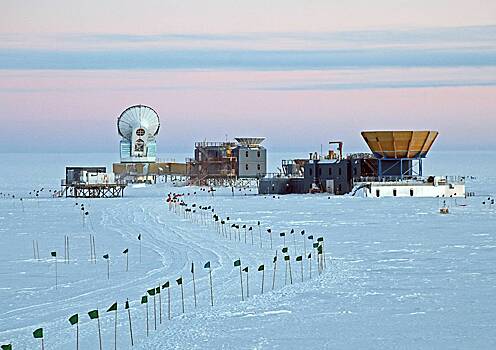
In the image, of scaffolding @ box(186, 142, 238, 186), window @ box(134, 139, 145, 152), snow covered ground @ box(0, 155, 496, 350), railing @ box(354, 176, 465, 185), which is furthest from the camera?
window @ box(134, 139, 145, 152)

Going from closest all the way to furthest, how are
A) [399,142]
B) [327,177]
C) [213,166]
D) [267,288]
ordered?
1. [267,288]
2. [399,142]
3. [327,177]
4. [213,166]

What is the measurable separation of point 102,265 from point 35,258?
2521mm

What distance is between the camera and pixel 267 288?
18359mm

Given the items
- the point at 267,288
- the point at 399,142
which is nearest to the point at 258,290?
the point at 267,288

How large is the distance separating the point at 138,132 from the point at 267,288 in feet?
259

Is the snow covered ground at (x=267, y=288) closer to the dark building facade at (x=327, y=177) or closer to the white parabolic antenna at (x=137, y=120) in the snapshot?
the dark building facade at (x=327, y=177)

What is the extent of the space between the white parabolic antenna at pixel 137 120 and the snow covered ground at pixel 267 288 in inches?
2413

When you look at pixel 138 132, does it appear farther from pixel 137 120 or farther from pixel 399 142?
pixel 399 142

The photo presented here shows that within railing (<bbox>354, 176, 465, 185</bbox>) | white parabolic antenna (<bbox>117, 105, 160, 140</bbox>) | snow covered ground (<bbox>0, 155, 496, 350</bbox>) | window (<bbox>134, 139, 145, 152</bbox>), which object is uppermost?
white parabolic antenna (<bbox>117, 105, 160, 140</bbox>)

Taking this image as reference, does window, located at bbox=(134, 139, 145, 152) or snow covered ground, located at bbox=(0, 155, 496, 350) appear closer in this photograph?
snow covered ground, located at bbox=(0, 155, 496, 350)

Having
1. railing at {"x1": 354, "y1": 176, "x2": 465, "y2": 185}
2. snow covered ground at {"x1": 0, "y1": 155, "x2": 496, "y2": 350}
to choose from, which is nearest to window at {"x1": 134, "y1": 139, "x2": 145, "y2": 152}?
railing at {"x1": 354, "y1": 176, "x2": 465, "y2": 185}

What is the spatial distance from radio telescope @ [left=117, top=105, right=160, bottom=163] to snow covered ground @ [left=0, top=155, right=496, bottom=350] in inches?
2412

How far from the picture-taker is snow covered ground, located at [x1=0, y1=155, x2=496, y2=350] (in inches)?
545

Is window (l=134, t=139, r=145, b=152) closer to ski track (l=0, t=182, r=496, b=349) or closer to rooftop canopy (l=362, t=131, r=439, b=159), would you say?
rooftop canopy (l=362, t=131, r=439, b=159)
